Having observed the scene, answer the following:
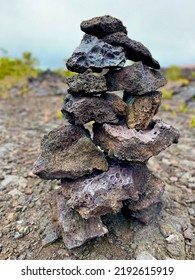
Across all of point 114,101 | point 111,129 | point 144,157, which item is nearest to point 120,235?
point 144,157

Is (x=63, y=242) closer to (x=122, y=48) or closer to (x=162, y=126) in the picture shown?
(x=162, y=126)

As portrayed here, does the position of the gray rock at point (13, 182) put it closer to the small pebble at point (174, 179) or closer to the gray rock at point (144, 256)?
the gray rock at point (144, 256)

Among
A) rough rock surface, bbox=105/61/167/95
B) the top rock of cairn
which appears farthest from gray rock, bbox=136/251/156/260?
the top rock of cairn

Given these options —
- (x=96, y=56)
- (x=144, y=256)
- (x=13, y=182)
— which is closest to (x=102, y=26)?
(x=96, y=56)

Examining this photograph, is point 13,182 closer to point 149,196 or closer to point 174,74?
point 149,196

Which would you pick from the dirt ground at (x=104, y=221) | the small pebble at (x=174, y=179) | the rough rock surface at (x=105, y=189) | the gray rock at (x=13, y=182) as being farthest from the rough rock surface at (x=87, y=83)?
the small pebble at (x=174, y=179)

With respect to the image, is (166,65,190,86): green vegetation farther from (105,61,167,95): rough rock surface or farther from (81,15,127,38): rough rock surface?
(81,15,127,38): rough rock surface
